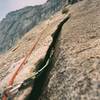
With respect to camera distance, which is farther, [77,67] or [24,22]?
[24,22]

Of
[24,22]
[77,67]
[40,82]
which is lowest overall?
[24,22]

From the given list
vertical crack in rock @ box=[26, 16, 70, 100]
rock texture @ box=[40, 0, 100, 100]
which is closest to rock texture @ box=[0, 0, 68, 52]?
rock texture @ box=[40, 0, 100, 100]

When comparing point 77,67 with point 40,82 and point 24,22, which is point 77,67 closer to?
point 40,82

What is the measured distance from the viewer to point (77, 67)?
6.80 m

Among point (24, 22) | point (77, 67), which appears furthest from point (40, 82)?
point (24, 22)

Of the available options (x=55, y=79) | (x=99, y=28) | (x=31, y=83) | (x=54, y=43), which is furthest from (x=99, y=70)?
(x=54, y=43)

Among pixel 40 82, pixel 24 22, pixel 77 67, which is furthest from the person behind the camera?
pixel 24 22

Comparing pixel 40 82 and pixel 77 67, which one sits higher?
pixel 77 67

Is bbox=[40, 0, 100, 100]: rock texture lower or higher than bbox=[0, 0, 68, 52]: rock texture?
higher

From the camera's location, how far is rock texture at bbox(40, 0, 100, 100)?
232 inches

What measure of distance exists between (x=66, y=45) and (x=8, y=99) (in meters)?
2.65

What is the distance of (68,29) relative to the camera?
1039cm

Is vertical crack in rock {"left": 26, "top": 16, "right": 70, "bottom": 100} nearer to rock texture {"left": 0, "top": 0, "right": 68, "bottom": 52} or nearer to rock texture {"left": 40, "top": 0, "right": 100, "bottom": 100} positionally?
rock texture {"left": 40, "top": 0, "right": 100, "bottom": 100}

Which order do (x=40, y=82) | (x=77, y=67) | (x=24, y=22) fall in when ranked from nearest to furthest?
1. (x=77, y=67)
2. (x=40, y=82)
3. (x=24, y=22)
